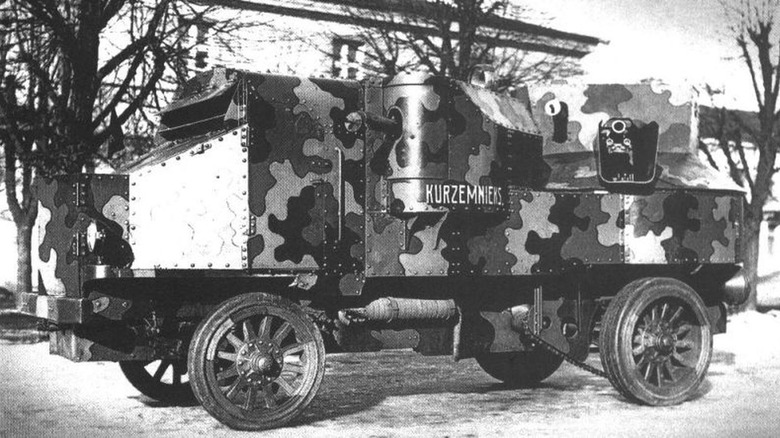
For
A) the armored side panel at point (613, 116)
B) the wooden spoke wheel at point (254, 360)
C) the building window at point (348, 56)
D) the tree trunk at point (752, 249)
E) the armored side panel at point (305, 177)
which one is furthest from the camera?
the tree trunk at point (752, 249)

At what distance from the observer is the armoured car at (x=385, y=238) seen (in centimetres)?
786

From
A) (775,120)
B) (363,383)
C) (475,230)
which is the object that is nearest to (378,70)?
Answer: (775,120)

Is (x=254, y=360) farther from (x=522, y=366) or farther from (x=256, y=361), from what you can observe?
(x=522, y=366)

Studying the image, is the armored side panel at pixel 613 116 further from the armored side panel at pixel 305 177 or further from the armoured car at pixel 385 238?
the armored side panel at pixel 305 177

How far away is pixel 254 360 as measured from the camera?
7.93 meters

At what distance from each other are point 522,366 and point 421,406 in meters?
1.89

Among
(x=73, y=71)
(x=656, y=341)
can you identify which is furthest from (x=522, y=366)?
(x=73, y=71)

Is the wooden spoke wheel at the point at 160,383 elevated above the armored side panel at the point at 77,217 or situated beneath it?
situated beneath

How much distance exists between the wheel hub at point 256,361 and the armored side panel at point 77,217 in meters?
1.00

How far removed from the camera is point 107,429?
318 inches

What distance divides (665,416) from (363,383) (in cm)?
312

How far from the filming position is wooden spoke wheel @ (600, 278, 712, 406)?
937 cm

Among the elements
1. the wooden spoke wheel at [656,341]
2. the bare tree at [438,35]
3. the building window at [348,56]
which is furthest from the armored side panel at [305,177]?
the building window at [348,56]

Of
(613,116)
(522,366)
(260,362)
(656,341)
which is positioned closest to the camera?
(260,362)
